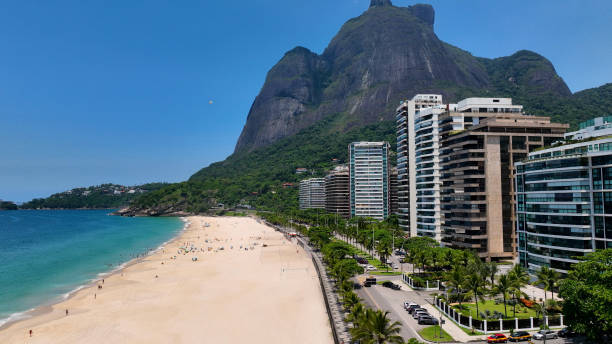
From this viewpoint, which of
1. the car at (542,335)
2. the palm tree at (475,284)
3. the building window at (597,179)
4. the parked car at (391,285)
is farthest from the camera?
the parked car at (391,285)

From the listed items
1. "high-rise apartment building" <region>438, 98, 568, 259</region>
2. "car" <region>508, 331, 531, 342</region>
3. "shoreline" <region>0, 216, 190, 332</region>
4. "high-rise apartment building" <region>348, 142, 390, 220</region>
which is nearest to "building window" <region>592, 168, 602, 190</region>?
"car" <region>508, 331, 531, 342</region>

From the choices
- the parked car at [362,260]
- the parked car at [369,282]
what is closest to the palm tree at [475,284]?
the parked car at [369,282]

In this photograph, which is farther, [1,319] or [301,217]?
[301,217]

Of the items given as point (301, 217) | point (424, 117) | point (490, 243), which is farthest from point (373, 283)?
point (301, 217)

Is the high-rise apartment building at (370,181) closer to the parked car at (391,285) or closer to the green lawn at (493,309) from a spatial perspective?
the parked car at (391,285)

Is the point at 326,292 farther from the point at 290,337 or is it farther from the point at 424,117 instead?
the point at 424,117

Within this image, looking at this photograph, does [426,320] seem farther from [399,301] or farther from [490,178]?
[490,178]
